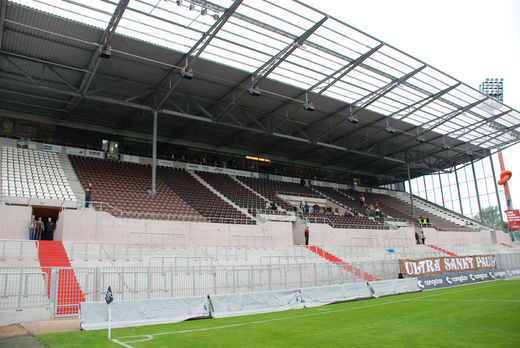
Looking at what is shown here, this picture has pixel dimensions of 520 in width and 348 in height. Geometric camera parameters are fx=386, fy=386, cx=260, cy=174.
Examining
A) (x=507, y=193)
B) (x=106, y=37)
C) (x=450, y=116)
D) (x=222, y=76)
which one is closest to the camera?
(x=106, y=37)

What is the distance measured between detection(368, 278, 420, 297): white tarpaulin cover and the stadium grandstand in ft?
3.97

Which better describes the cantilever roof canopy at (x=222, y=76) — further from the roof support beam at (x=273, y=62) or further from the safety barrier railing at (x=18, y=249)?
the safety barrier railing at (x=18, y=249)

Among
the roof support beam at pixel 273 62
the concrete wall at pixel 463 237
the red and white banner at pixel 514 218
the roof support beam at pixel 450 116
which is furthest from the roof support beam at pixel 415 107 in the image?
the red and white banner at pixel 514 218

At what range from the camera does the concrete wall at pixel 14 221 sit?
1991 centimetres

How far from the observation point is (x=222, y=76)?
28.2 meters

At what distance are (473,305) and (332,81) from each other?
20.1 meters

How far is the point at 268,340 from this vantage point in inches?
334

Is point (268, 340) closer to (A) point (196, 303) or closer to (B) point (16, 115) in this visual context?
(A) point (196, 303)

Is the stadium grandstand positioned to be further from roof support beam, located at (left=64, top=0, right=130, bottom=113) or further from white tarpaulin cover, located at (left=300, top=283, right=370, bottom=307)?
white tarpaulin cover, located at (left=300, top=283, right=370, bottom=307)

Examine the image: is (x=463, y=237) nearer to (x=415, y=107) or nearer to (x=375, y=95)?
(x=415, y=107)

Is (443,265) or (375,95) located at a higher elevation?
(375,95)

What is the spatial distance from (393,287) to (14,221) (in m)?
19.6

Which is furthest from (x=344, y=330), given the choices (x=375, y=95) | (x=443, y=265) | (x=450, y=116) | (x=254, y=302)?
(x=450, y=116)

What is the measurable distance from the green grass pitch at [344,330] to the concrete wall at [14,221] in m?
13.2
